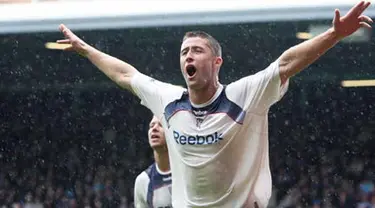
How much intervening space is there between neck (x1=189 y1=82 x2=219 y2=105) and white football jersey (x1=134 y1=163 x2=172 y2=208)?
1.52 m

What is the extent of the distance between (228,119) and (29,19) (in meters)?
6.83

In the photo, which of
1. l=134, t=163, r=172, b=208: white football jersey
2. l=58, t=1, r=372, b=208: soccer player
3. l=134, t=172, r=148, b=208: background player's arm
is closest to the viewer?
l=58, t=1, r=372, b=208: soccer player

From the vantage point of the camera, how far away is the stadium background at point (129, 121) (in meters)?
12.3

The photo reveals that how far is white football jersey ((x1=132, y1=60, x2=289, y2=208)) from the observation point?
5.46m

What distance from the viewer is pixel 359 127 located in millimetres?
14031

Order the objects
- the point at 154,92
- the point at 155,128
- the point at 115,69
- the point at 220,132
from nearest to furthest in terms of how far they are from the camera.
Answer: the point at 220,132, the point at 154,92, the point at 115,69, the point at 155,128

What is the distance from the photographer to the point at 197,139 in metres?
5.50

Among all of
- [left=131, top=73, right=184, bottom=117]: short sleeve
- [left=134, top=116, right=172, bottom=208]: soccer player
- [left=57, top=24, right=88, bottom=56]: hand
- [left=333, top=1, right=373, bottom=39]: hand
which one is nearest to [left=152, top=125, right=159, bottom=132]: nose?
[left=134, top=116, right=172, bottom=208]: soccer player

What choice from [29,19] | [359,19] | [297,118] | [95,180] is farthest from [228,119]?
[95,180]

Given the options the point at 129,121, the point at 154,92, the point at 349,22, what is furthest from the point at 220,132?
the point at 129,121

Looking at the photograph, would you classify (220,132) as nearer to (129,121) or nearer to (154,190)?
(154,190)

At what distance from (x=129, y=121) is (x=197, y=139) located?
8.81 metres

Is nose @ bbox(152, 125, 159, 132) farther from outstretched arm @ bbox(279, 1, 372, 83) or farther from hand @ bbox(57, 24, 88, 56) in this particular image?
outstretched arm @ bbox(279, 1, 372, 83)

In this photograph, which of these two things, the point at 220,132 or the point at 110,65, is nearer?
the point at 220,132
